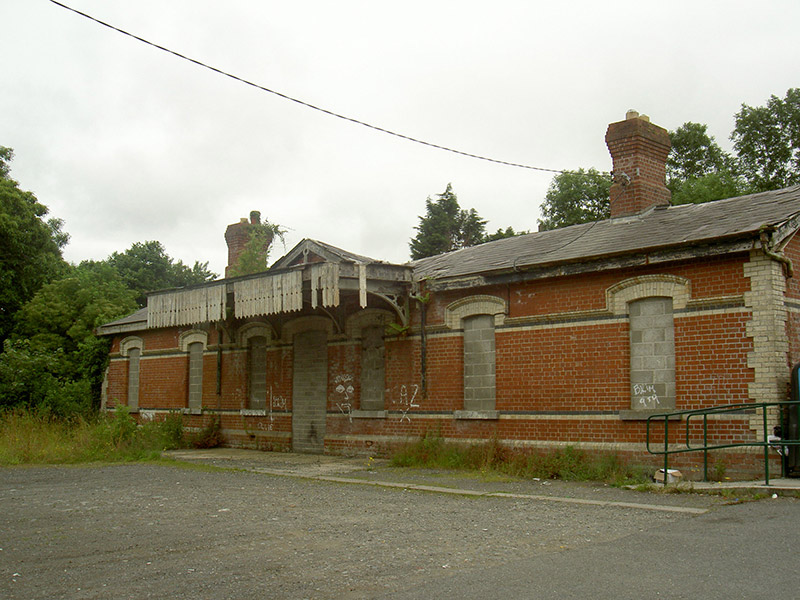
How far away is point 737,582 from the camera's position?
5.43 m

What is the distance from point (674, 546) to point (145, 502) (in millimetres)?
6725

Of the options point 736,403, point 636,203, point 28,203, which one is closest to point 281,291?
point 636,203

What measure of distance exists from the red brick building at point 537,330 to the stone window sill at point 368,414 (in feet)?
0.42

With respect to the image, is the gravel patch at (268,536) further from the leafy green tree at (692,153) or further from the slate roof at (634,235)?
the leafy green tree at (692,153)

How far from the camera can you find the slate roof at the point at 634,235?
11586 millimetres

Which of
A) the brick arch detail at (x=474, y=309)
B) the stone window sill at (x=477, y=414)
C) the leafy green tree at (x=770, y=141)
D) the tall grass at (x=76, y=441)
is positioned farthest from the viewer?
the leafy green tree at (x=770, y=141)

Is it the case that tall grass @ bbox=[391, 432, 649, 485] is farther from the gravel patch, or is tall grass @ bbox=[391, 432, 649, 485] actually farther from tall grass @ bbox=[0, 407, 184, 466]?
tall grass @ bbox=[0, 407, 184, 466]

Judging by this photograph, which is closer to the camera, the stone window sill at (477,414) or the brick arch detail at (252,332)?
the stone window sill at (477,414)

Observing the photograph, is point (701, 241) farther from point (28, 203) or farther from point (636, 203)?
point (28, 203)

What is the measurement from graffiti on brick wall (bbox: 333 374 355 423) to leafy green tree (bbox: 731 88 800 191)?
29046mm

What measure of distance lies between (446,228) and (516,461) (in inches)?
1364

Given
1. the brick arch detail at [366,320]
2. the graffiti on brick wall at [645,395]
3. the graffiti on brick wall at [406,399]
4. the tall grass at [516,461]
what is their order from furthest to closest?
1. the brick arch detail at [366,320]
2. the graffiti on brick wall at [406,399]
3. the graffiti on brick wall at [645,395]
4. the tall grass at [516,461]

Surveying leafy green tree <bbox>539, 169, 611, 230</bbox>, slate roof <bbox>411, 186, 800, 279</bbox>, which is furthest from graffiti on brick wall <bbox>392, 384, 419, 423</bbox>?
leafy green tree <bbox>539, 169, 611, 230</bbox>

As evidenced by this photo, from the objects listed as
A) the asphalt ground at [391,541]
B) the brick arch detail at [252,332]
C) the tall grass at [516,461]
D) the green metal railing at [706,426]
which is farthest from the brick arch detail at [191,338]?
the green metal railing at [706,426]
